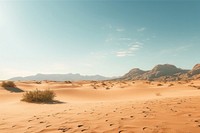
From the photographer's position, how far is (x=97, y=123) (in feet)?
20.5

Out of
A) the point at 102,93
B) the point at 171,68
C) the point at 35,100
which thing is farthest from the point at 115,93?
the point at 171,68

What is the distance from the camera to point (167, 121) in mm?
6270

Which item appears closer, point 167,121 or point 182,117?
point 167,121

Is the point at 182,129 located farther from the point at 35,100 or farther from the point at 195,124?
the point at 35,100

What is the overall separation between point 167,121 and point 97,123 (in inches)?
81.2

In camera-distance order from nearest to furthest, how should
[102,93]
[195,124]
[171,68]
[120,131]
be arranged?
[120,131] → [195,124] → [102,93] → [171,68]

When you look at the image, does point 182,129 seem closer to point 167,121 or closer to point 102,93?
point 167,121

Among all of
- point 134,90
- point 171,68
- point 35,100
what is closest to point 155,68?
point 171,68

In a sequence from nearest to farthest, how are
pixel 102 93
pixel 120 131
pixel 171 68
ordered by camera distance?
pixel 120 131, pixel 102 93, pixel 171 68

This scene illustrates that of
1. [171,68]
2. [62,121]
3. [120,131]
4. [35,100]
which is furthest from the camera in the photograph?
[171,68]

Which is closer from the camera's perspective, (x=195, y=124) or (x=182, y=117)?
(x=195, y=124)

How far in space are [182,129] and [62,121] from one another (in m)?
3.53

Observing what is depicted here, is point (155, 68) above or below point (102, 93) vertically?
above

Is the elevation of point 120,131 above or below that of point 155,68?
below
